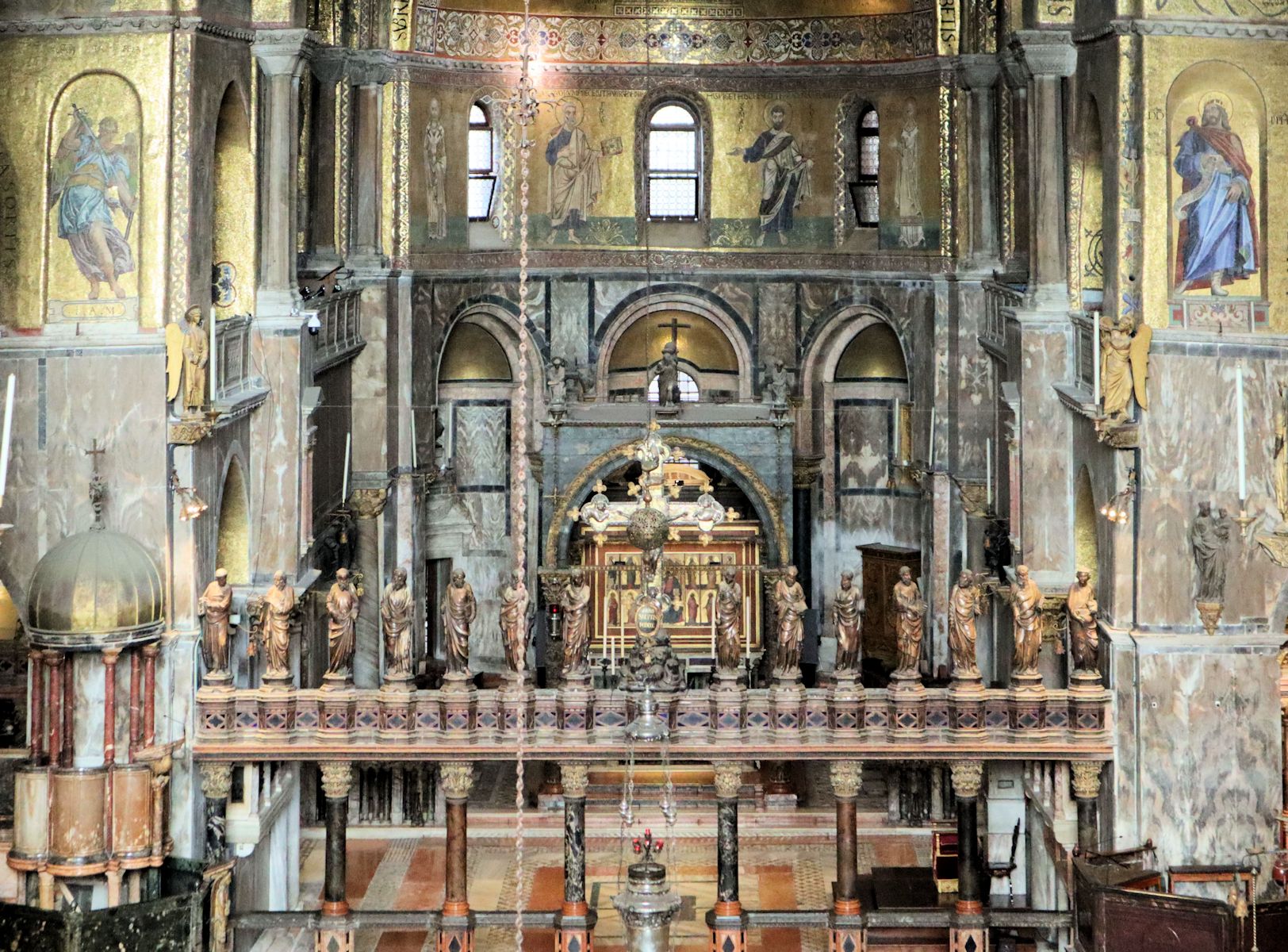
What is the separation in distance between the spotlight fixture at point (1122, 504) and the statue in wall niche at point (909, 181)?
12.8m

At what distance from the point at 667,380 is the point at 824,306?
9.85 ft

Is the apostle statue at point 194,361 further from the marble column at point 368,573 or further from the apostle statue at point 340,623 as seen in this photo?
the marble column at point 368,573

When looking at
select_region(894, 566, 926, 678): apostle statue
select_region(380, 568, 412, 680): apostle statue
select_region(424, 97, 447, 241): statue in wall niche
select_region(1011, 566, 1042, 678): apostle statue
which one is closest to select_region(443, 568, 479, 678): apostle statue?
select_region(380, 568, 412, 680): apostle statue

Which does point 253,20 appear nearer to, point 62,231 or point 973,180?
point 62,231

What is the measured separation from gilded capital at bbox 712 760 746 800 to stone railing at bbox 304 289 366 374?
7.47 m

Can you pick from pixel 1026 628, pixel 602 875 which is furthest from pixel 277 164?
pixel 1026 628

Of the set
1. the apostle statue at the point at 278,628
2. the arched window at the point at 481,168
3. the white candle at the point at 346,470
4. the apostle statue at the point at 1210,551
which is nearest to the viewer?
the apostle statue at the point at 1210,551

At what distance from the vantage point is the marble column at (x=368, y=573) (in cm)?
3716

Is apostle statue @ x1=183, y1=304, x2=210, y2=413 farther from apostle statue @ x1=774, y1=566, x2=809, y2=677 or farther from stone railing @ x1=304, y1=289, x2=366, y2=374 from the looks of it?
apostle statue @ x1=774, y1=566, x2=809, y2=677

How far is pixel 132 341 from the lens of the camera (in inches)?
1069

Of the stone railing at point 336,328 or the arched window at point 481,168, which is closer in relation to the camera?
the stone railing at point 336,328

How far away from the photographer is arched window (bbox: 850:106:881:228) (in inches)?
1618

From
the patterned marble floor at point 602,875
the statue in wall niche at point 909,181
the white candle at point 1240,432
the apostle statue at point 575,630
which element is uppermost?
the statue in wall niche at point 909,181

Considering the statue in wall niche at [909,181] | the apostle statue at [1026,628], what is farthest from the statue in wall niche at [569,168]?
the apostle statue at [1026,628]
